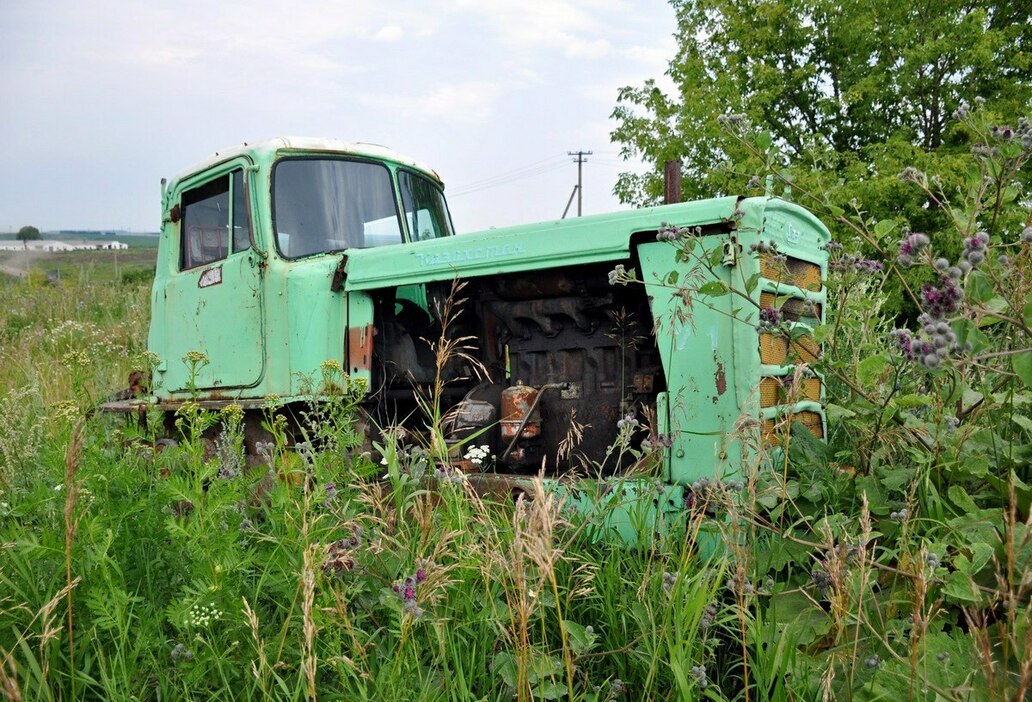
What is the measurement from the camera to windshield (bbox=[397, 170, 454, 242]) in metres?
4.84

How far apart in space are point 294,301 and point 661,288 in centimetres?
207

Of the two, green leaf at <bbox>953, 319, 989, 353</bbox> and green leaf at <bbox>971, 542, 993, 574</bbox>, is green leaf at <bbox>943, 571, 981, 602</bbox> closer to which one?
green leaf at <bbox>971, 542, 993, 574</bbox>

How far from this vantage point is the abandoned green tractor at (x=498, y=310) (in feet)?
9.89

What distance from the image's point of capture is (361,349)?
4.12 meters

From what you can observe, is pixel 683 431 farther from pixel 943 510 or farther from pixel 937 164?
pixel 937 164

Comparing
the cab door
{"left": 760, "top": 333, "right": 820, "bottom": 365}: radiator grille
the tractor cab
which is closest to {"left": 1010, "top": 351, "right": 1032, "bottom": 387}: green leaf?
{"left": 760, "top": 333, "right": 820, "bottom": 365}: radiator grille

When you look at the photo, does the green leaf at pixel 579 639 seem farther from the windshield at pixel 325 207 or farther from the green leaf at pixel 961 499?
the windshield at pixel 325 207

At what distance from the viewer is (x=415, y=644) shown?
6.70 ft

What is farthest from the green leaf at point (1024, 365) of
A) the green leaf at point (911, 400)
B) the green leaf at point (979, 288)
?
the green leaf at point (911, 400)

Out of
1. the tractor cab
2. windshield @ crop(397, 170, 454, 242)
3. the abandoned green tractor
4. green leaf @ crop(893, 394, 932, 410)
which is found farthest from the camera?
windshield @ crop(397, 170, 454, 242)

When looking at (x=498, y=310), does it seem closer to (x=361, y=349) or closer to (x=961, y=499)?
(x=361, y=349)

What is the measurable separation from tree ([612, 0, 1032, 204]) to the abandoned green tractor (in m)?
9.63

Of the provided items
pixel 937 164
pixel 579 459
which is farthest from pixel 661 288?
pixel 937 164

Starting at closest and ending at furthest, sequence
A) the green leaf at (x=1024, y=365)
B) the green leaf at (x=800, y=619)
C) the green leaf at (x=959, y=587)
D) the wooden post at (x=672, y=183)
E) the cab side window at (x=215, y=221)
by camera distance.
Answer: the green leaf at (x=1024, y=365), the green leaf at (x=959, y=587), the green leaf at (x=800, y=619), the wooden post at (x=672, y=183), the cab side window at (x=215, y=221)
